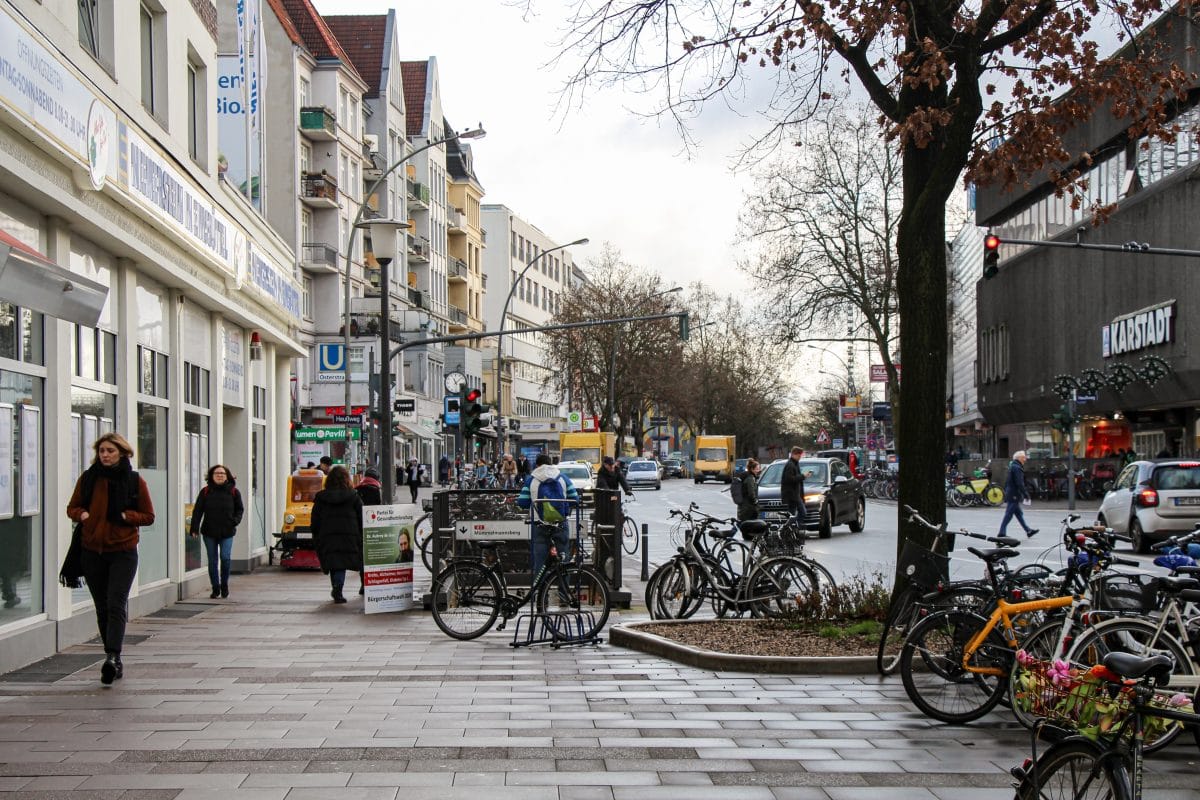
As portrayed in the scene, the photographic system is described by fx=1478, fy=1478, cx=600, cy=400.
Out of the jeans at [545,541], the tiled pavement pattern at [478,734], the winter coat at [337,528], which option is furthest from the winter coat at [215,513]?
the tiled pavement pattern at [478,734]

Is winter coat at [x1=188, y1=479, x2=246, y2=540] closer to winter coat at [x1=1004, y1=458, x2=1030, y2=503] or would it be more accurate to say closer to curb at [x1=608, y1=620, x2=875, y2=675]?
curb at [x1=608, y1=620, x2=875, y2=675]

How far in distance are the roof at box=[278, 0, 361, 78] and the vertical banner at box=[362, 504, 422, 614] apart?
51.9 metres

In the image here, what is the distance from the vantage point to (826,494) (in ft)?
109

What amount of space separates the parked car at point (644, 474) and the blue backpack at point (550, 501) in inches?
2177

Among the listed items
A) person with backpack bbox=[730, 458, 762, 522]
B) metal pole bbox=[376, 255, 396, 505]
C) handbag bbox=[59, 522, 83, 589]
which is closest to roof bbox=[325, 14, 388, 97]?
person with backpack bbox=[730, 458, 762, 522]

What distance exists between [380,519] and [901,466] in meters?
6.65

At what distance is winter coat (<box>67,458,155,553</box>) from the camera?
1071 centimetres

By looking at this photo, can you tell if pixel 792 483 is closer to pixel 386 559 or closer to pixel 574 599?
pixel 386 559

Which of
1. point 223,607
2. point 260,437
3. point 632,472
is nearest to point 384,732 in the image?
point 223,607

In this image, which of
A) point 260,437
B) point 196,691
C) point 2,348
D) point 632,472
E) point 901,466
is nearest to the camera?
point 196,691

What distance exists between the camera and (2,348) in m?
11.6

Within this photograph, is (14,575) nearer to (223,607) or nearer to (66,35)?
(66,35)

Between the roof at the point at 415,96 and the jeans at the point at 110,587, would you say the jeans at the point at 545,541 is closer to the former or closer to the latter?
the jeans at the point at 110,587

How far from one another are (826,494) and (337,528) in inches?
685
